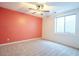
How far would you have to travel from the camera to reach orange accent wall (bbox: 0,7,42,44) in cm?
322

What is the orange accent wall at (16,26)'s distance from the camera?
3.22 m

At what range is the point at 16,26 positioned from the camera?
11.7 ft

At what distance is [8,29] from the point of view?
3.48m

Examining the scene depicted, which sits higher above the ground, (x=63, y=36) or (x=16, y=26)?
(x=16, y=26)

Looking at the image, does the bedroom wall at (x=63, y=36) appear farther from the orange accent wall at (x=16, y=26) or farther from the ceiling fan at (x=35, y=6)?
the ceiling fan at (x=35, y=6)

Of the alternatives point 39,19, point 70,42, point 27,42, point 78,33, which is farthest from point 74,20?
point 27,42

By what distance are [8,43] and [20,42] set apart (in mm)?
446

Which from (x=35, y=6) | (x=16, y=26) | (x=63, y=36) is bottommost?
(x=63, y=36)

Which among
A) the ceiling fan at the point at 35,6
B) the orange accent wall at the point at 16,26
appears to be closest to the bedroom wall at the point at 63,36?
the orange accent wall at the point at 16,26

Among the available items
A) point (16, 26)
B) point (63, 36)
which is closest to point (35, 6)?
point (63, 36)

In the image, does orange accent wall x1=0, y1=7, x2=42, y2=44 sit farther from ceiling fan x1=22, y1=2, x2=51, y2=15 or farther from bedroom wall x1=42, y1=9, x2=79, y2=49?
ceiling fan x1=22, y1=2, x2=51, y2=15

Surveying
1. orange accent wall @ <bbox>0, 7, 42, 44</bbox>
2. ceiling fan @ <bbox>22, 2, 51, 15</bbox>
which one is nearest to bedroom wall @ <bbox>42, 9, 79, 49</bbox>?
orange accent wall @ <bbox>0, 7, 42, 44</bbox>

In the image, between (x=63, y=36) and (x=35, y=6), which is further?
(x=63, y=36)

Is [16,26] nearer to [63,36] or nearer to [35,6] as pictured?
[63,36]
